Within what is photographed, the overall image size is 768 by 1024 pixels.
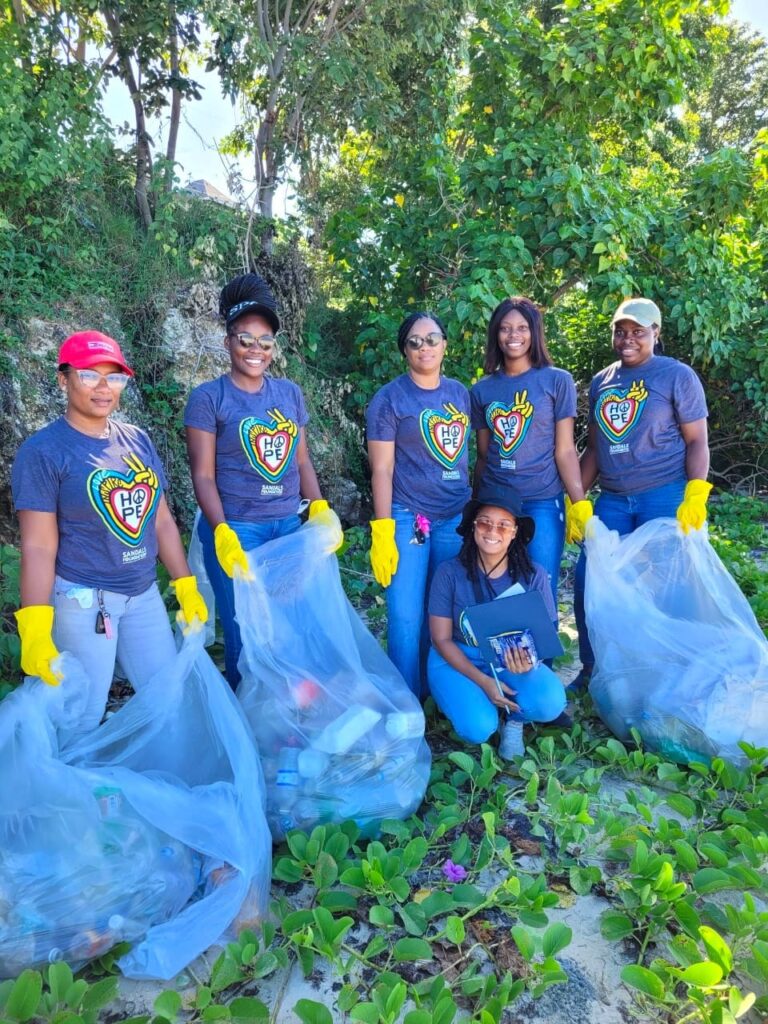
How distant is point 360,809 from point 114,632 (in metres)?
0.79

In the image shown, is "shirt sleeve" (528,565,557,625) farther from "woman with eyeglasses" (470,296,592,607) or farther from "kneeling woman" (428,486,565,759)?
"woman with eyeglasses" (470,296,592,607)

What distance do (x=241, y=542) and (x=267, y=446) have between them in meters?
0.31

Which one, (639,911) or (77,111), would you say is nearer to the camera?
(639,911)

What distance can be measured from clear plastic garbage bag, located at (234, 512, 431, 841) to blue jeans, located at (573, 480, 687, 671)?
867 millimetres

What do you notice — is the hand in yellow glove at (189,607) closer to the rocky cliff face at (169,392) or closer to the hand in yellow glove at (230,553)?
the hand in yellow glove at (230,553)

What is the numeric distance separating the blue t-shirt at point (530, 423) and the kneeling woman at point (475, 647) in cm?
18

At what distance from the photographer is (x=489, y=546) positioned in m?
2.12

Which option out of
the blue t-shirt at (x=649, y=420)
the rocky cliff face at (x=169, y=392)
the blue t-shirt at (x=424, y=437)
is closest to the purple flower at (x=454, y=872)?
the blue t-shirt at (x=424, y=437)

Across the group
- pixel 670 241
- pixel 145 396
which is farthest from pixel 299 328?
pixel 670 241

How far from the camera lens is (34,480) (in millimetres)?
1592

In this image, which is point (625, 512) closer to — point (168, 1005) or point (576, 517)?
point (576, 517)

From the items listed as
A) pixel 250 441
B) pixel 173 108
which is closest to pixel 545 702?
pixel 250 441

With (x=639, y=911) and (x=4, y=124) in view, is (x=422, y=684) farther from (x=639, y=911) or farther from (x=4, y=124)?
(x=4, y=124)

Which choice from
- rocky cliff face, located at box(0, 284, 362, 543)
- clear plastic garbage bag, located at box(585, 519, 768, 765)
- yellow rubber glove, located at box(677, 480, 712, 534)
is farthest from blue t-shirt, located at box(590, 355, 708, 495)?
rocky cliff face, located at box(0, 284, 362, 543)
